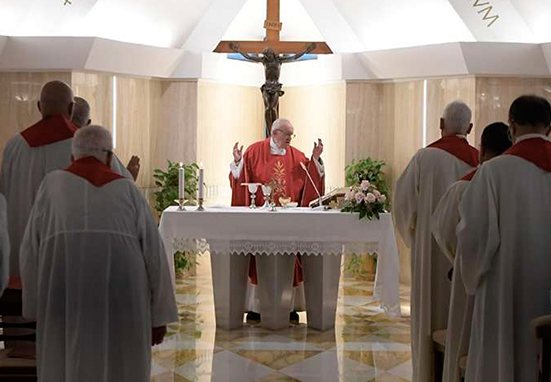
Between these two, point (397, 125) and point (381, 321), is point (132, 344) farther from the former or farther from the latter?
point (397, 125)

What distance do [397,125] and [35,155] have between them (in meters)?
5.91

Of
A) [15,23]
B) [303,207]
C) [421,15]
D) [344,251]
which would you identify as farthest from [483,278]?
[15,23]

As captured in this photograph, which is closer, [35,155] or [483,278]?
[483,278]

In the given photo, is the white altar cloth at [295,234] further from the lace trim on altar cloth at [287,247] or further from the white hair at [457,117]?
the white hair at [457,117]

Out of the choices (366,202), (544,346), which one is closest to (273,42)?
(366,202)

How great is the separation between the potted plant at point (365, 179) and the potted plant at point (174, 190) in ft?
6.38

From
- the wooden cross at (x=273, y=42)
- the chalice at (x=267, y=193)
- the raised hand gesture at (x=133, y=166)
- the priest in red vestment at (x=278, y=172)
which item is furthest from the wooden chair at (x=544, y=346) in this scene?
the wooden cross at (x=273, y=42)

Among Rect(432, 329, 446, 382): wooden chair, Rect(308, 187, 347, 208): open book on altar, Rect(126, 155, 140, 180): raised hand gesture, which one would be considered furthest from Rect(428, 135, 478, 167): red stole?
Rect(126, 155, 140, 180): raised hand gesture

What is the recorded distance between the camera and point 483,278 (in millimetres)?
3893

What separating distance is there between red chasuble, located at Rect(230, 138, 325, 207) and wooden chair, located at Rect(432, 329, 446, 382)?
2.99 metres

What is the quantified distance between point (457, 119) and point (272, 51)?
442 cm

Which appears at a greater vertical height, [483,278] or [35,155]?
[35,155]

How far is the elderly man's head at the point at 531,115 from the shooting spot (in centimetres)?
386

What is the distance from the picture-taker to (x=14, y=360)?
13.6 ft
